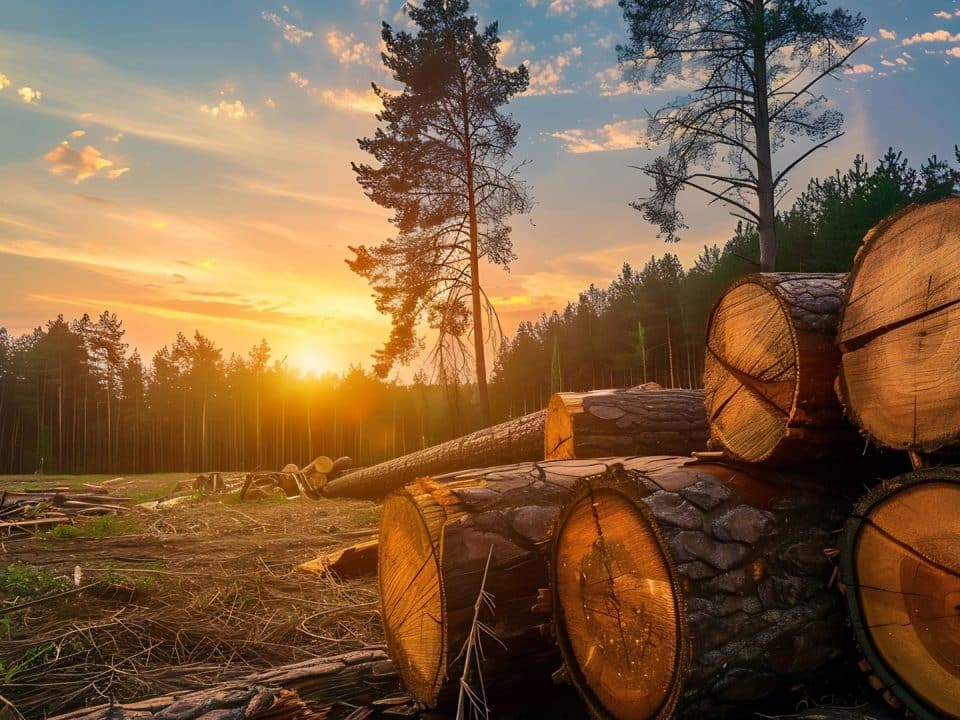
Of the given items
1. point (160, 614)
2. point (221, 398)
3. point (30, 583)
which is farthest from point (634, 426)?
point (221, 398)

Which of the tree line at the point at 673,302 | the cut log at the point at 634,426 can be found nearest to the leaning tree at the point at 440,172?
the tree line at the point at 673,302

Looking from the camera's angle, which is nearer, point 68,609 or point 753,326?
point 753,326

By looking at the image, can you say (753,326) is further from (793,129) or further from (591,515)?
(793,129)

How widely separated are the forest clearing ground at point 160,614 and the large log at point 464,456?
156 cm

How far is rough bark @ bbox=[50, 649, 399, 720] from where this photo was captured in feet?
8.61

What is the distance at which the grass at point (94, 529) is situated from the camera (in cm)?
803

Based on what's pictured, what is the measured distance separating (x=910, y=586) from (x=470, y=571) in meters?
1.73

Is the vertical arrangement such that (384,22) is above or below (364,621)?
above

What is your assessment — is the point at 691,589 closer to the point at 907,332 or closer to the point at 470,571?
the point at 470,571

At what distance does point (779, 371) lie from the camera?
260cm

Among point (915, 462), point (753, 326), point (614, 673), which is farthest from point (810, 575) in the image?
point (753, 326)

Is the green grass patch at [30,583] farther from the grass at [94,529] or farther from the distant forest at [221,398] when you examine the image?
the distant forest at [221,398]

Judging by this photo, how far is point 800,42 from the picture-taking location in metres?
12.0

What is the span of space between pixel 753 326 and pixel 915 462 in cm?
90
